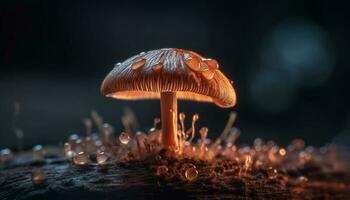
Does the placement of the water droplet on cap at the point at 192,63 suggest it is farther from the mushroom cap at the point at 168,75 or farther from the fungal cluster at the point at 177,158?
the fungal cluster at the point at 177,158

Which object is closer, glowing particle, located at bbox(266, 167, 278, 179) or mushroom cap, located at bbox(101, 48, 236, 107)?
mushroom cap, located at bbox(101, 48, 236, 107)

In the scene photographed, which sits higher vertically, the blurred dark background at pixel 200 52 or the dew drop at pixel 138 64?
the blurred dark background at pixel 200 52

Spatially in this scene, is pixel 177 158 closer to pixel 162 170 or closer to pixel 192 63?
pixel 162 170

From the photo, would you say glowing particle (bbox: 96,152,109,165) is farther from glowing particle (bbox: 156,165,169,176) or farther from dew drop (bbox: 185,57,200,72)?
dew drop (bbox: 185,57,200,72)

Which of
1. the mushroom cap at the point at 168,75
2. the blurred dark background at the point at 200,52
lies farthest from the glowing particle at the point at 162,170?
the blurred dark background at the point at 200,52

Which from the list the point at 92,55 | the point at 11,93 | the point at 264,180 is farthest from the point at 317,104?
the point at 264,180

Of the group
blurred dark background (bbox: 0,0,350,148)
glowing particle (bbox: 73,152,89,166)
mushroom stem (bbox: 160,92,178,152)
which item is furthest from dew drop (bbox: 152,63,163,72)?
blurred dark background (bbox: 0,0,350,148)
